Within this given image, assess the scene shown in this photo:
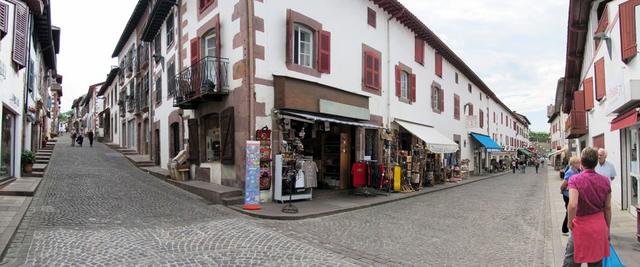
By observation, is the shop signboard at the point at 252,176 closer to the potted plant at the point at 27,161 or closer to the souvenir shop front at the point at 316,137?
the souvenir shop front at the point at 316,137

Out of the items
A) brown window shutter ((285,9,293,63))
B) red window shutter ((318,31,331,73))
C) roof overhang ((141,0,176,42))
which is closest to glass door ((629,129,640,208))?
red window shutter ((318,31,331,73))

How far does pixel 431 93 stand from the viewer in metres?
20.2

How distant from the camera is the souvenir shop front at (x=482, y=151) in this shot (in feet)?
89.6

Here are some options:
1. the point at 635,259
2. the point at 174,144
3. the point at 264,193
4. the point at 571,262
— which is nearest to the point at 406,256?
the point at 571,262

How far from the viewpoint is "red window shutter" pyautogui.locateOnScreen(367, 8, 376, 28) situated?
47.9ft

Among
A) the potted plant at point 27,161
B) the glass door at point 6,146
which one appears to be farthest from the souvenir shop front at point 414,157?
the potted plant at point 27,161

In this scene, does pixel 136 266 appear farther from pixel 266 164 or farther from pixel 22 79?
pixel 22 79

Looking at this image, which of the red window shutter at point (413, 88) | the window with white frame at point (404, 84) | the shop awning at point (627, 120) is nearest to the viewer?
the shop awning at point (627, 120)

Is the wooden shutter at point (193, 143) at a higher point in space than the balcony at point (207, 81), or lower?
lower

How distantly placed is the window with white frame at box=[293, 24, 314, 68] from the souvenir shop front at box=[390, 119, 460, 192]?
181 inches

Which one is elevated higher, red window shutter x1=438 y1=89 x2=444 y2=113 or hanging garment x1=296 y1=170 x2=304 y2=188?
red window shutter x1=438 y1=89 x2=444 y2=113

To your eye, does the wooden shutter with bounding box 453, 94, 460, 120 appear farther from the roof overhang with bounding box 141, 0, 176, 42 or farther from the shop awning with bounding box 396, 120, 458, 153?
the roof overhang with bounding box 141, 0, 176, 42

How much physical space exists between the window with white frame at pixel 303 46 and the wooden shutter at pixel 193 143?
4119 millimetres

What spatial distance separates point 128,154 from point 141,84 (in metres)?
Answer: 3.89
